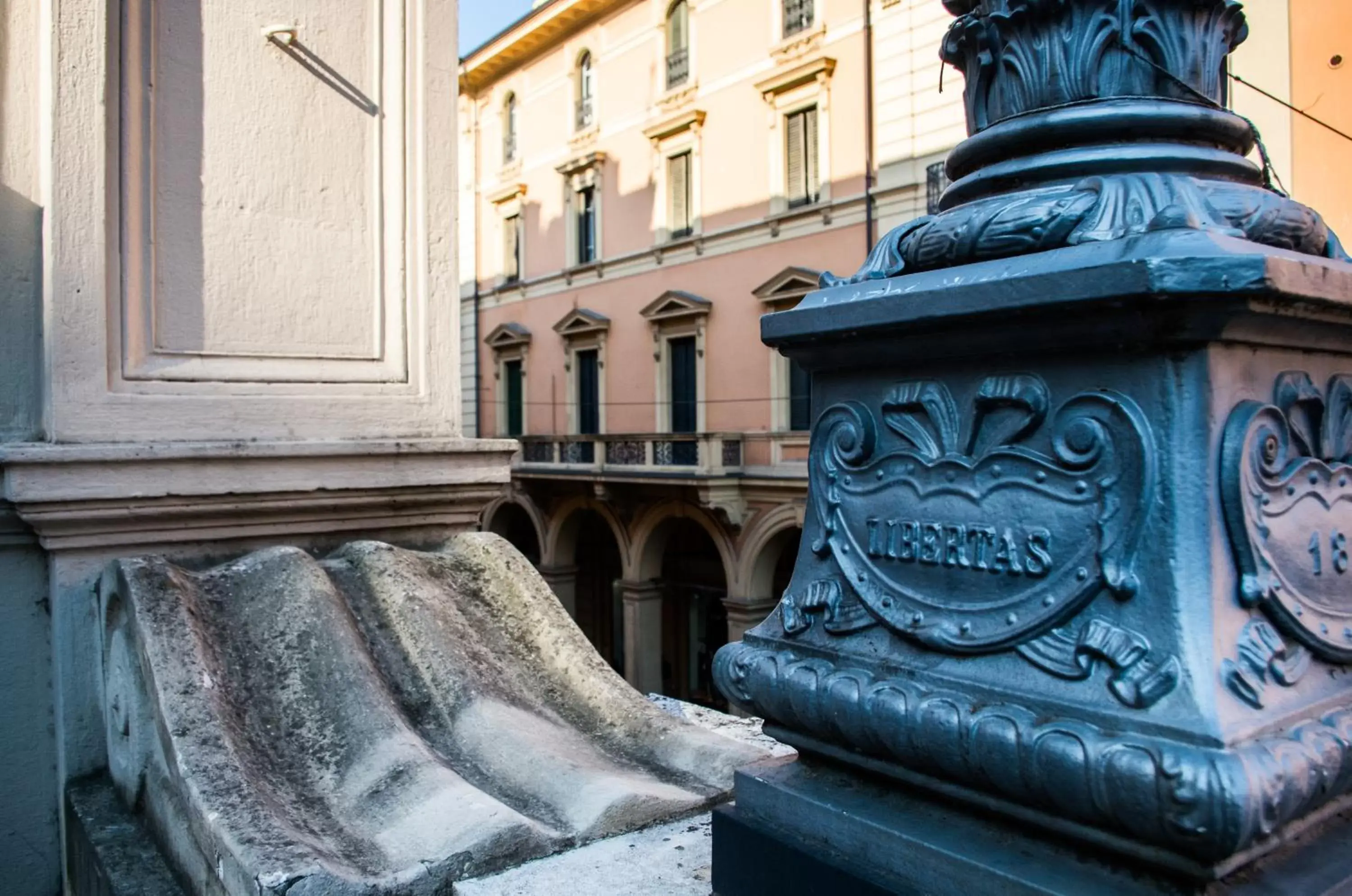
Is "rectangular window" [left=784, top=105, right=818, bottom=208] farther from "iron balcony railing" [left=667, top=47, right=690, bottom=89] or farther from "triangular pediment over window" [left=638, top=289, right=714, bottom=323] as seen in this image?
"iron balcony railing" [left=667, top=47, right=690, bottom=89]

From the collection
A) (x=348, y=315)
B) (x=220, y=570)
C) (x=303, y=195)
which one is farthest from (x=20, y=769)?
(x=303, y=195)

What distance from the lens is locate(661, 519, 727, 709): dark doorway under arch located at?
1806 centimetres

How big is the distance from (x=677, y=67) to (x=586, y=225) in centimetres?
372

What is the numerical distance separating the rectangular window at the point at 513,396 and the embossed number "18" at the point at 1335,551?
2088 cm

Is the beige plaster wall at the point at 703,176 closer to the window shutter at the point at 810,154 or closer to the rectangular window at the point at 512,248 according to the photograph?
the rectangular window at the point at 512,248

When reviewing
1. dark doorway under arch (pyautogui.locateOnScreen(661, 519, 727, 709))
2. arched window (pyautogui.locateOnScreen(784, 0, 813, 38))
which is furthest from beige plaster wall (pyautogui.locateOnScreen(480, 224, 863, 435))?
arched window (pyautogui.locateOnScreen(784, 0, 813, 38))

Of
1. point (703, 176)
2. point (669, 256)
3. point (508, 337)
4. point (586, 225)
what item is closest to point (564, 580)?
point (508, 337)

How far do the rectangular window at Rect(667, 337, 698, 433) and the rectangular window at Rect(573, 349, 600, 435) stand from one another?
2.29 meters

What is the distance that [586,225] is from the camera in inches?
797

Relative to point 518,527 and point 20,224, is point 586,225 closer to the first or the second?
point 518,527

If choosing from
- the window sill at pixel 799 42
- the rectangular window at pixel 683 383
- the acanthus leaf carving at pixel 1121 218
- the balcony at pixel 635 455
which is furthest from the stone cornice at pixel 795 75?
the acanthus leaf carving at pixel 1121 218

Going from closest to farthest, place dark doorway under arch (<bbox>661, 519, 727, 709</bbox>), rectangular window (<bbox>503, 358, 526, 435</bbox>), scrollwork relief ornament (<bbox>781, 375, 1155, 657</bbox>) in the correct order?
1. scrollwork relief ornament (<bbox>781, 375, 1155, 657</bbox>)
2. dark doorway under arch (<bbox>661, 519, 727, 709</bbox>)
3. rectangular window (<bbox>503, 358, 526, 435</bbox>)

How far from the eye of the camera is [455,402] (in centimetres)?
282

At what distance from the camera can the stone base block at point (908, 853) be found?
1148 millimetres
